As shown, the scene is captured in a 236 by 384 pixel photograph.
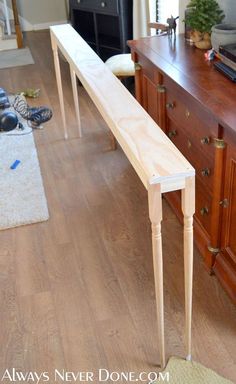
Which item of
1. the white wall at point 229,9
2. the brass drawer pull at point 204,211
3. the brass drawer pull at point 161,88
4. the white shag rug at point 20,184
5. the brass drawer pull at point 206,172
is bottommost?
the white shag rug at point 20,184

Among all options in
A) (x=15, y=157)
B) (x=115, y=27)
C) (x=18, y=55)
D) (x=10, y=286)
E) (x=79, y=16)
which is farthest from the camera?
(x=18, y=55)

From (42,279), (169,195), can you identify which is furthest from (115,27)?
(42,279)

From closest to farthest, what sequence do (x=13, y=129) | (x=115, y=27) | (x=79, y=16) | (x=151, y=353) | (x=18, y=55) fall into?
(x=151, y=353) < (x=13, y=129) < (x=115, y=27) < (x=79, y=16) < (x=18, y=55)

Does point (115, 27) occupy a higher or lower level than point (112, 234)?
higher

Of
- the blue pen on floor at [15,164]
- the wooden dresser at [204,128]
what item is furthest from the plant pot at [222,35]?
the blue pen on floor at [15,164]

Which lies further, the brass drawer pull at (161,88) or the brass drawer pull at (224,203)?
the brass drawer pull at (161,88)

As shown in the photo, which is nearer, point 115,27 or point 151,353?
point 151,353

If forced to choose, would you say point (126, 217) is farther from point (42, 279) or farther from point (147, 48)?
point (147, 48)

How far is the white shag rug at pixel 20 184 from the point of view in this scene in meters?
2.47

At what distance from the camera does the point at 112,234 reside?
2.31 m

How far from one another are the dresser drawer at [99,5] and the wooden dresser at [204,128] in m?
1.68

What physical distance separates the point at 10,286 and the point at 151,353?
72 centimetres

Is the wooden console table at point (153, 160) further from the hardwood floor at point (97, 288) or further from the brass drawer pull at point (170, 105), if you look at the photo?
the brass drawer pull at point (170, 105)

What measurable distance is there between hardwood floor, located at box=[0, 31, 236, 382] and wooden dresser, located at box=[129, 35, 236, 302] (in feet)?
0.59
